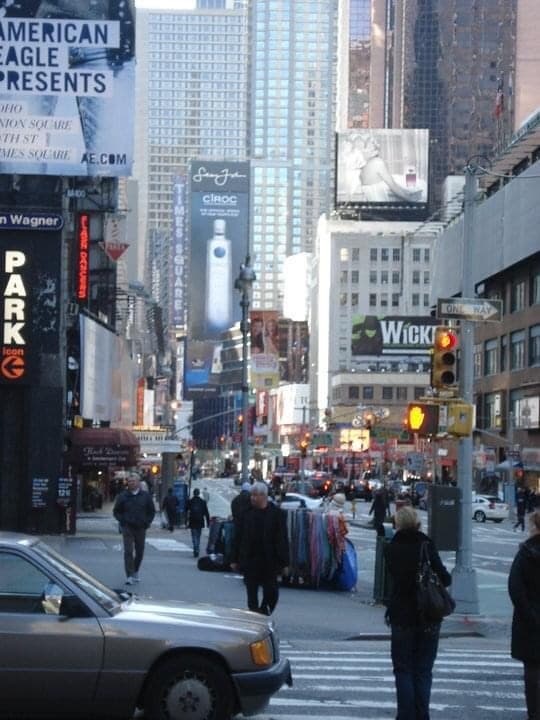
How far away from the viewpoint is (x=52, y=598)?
9312 mm

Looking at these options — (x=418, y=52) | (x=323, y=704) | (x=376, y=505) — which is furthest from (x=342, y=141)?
(x=323, y=704)

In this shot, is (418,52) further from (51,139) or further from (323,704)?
(323,704)

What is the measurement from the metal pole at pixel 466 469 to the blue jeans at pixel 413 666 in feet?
31.4

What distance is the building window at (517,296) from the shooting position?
80.8 meters

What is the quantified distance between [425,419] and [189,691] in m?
10.1

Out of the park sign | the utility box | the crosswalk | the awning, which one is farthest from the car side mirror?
the awning

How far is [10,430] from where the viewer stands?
118 feet

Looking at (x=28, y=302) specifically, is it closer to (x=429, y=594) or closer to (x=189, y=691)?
(x=189, y=691)

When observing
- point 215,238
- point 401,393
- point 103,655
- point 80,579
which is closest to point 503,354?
point 401,393

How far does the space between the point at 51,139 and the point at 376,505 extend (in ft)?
49.9

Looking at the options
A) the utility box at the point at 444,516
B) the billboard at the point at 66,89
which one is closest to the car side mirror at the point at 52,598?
the utility box at the point at 444,516

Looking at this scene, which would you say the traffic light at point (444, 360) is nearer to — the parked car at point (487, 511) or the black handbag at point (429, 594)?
the black handbag at point (429, 594)

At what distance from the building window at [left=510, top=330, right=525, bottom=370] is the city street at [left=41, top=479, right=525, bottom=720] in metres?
49.5

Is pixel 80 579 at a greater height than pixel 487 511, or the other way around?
pixel 80 579
